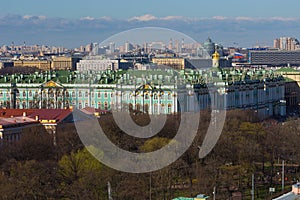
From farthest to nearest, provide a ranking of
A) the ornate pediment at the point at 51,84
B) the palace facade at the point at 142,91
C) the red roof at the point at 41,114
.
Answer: the ornate pediment at the point at 51,84
the palace facade at the point at 142,91
the red roof at the point at 41,114

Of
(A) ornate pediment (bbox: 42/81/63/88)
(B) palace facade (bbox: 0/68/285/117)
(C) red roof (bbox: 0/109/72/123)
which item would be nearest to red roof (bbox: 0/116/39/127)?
(C) red roof (bbox: 0/109/72/123)

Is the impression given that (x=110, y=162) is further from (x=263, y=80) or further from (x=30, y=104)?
(x=263, y=80)

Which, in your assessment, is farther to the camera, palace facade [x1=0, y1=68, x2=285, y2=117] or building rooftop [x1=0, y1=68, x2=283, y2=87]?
building rooftop [x1=0, y1=68, x2=283, y2=87]

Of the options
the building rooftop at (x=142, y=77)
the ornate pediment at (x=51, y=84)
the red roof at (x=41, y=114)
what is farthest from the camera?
the ornate pediment at (x=51, y=84)

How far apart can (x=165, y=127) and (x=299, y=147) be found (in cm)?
564

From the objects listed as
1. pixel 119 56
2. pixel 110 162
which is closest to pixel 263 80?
pixel 110 162

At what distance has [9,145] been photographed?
34781mm

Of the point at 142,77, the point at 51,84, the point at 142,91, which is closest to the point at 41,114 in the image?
the point at 142,91

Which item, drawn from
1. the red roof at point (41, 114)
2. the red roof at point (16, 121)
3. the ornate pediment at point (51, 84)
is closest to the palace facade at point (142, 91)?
the ornate pediment at point (51, 84)

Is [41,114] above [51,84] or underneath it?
underneath

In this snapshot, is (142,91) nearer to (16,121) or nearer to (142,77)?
(142,77)

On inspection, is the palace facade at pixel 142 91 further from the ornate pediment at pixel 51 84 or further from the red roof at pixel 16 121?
the red roof at pixel 16 121

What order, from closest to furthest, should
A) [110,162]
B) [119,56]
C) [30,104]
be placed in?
[110,162] < [30,104] < [119,56]

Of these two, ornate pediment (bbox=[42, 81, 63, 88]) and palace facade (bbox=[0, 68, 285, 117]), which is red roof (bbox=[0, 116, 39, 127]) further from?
ornate pediment (bbox=[42, 81, 63, 88])
